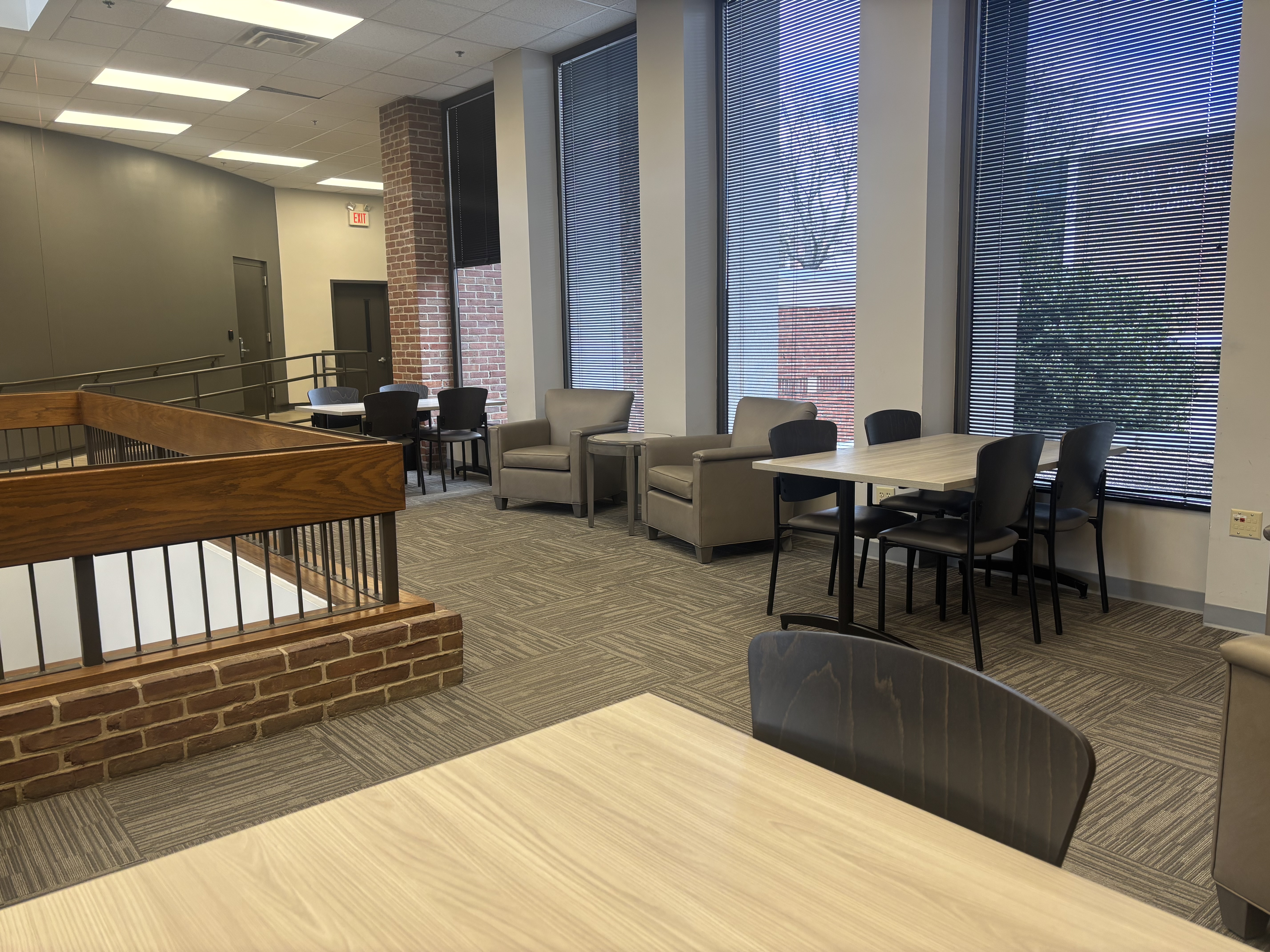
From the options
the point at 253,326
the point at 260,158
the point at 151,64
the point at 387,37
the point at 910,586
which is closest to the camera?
the point at 910,586

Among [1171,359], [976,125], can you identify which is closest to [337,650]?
[1171,359]

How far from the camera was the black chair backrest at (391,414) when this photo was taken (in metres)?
6.93

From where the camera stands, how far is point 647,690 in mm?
3254

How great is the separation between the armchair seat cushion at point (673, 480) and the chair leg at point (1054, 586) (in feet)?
6.30

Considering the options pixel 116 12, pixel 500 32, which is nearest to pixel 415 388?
pixel 500 32

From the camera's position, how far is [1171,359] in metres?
3.98

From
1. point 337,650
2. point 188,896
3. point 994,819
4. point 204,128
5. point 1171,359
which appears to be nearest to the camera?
point 188,896

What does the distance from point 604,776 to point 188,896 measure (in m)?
0.43

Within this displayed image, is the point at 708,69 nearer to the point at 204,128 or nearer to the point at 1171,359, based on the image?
the point at 1171,359

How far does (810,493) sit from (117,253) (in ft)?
26.1

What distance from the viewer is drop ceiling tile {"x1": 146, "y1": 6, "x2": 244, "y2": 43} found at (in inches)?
235

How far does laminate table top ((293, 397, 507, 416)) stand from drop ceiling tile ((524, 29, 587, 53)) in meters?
2.82

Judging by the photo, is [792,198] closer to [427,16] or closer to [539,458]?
[539,458]

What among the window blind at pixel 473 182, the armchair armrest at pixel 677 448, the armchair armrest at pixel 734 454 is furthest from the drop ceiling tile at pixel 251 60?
the armchair armrest at pixel 734 454
